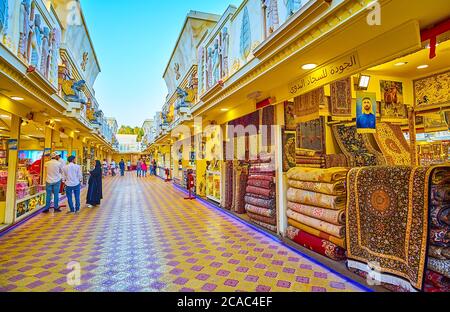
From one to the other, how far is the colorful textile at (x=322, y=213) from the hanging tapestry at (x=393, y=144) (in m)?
1.62

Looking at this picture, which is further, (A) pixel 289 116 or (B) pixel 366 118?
(A) pixel 289 116

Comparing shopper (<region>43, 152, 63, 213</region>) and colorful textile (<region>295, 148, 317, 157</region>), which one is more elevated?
colorful textile (<region>295, 148, 317, 157</region>)

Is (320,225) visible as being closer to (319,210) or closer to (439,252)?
(319,210)

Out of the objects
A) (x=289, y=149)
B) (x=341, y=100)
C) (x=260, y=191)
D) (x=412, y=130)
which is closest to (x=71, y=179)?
(x=260, y=191)

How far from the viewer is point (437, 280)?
196cm

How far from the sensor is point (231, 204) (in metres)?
6.19

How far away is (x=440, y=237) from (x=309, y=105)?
2.35 metres

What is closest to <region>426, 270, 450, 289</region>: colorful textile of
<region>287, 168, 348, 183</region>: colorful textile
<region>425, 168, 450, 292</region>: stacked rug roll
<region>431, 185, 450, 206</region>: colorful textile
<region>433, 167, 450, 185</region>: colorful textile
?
<region>425, 168, 450, 292</region>: stacked rug roll

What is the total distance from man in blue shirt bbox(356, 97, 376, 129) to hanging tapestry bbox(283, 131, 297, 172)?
1017mm

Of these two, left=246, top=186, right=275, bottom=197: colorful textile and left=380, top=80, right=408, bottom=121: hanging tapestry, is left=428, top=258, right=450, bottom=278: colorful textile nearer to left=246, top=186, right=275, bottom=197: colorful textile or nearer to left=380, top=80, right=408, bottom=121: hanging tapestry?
left=246, top=186, right=275, bottom=197: colorful textile

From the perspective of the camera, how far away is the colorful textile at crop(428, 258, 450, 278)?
6.26ft
